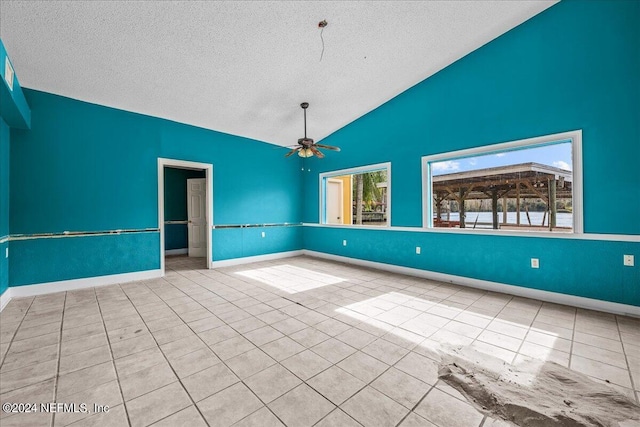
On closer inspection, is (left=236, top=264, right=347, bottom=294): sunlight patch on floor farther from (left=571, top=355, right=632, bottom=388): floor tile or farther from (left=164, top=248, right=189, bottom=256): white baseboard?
(left=164, top=248, right=189, bottom=256): white baseboard

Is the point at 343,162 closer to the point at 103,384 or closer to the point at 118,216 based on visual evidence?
the point at 118,216

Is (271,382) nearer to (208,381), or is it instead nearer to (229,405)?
(229,405)

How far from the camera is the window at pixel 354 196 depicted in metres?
5.72

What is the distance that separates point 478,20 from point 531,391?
13.5 ft

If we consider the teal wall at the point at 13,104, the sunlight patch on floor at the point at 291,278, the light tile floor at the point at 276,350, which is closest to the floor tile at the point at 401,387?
the light tile floor at the point at 276,350

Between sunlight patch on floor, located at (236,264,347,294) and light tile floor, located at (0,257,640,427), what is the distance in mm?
235

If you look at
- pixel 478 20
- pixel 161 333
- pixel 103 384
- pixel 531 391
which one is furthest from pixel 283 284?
pixel 478 20

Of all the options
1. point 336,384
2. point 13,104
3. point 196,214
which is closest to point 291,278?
point 336,384

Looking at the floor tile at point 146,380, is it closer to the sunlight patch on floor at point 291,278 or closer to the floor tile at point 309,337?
the floor tile at point 309,337

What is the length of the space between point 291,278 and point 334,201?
332cm

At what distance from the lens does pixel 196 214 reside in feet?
23.2

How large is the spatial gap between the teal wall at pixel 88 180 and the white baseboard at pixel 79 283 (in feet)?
0.26

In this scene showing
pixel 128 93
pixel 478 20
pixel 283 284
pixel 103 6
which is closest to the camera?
pixel 103 6

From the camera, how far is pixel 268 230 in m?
6.54
